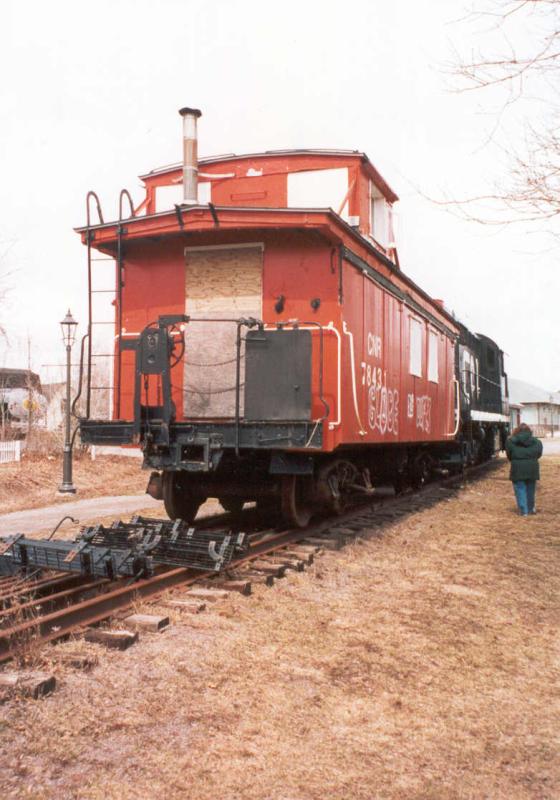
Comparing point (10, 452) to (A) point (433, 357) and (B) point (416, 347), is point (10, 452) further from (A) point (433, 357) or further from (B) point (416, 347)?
(B) point (416, 347)

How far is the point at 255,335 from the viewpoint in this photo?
24.8 feet

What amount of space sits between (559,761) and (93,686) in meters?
2.31

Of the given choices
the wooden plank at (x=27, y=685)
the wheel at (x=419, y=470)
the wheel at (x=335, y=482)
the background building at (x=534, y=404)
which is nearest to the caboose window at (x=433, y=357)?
the wheel at (x=419, y=470)

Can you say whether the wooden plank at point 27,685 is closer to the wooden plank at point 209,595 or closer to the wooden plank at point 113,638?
the wooden plank at point 113,638

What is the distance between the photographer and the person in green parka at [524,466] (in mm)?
11234

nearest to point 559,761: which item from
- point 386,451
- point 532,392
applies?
point 386,451

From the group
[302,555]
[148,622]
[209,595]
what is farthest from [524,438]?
[148,622]

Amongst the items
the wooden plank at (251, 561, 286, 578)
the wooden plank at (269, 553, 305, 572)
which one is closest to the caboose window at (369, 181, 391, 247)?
the wooden plank at (269, 553, 305, 572)

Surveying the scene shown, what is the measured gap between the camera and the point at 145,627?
4754 mm

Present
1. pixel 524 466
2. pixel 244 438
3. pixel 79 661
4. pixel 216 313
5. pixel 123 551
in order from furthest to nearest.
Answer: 1. pixel 524 466
2. pixel 216 313
3. pixel 244 438
4. pixel 123 551
5. pixel 79 661

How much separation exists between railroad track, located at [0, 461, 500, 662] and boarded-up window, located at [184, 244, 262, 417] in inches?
63.7

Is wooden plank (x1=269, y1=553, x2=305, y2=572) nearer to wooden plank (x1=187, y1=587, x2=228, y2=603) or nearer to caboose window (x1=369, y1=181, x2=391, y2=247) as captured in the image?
wooden plank (x1=187, y1=587, x2=228, y2=603)

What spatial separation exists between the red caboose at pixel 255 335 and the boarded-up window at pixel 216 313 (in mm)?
14

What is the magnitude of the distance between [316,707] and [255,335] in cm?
451
